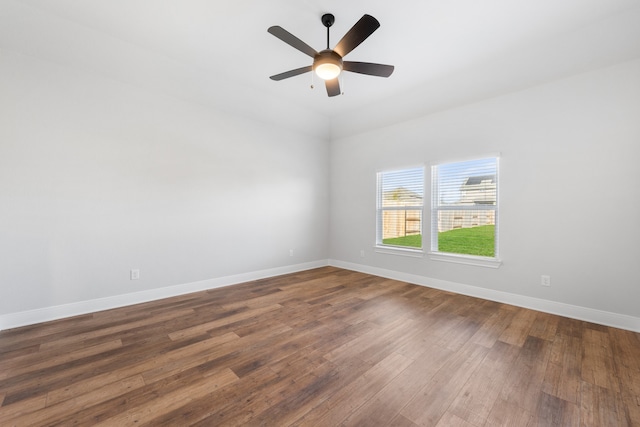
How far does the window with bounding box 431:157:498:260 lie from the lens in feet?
11.7

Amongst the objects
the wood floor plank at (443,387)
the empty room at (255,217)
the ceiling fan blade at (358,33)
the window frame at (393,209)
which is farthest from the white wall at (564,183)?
the ceiling fan blade at (358,33)

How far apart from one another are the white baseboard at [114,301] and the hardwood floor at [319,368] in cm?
15

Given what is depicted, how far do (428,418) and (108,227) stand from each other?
3.80 metres

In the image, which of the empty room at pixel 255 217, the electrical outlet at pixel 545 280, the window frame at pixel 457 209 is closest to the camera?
the empty room at pixel 255 217

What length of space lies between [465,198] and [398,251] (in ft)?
4.58

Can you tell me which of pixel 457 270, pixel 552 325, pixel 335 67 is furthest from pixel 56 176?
pixel 552 325

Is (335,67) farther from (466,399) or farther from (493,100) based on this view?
(466,399)

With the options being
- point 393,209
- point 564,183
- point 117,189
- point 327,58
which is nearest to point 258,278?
point 117,189

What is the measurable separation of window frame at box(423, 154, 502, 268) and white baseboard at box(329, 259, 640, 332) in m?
0.37

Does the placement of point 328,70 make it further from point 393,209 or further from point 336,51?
point 393,209

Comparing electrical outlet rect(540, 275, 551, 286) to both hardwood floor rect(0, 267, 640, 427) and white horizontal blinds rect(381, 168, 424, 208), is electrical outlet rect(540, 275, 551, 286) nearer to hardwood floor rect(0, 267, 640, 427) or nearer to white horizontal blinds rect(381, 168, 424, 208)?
hardwood floor rect(0, 267, 640, 427)

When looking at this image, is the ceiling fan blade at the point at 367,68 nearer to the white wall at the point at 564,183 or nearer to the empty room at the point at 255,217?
the empty room at the point at 255,217

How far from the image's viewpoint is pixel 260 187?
4590 mm

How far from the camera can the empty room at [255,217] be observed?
5.74 feet
